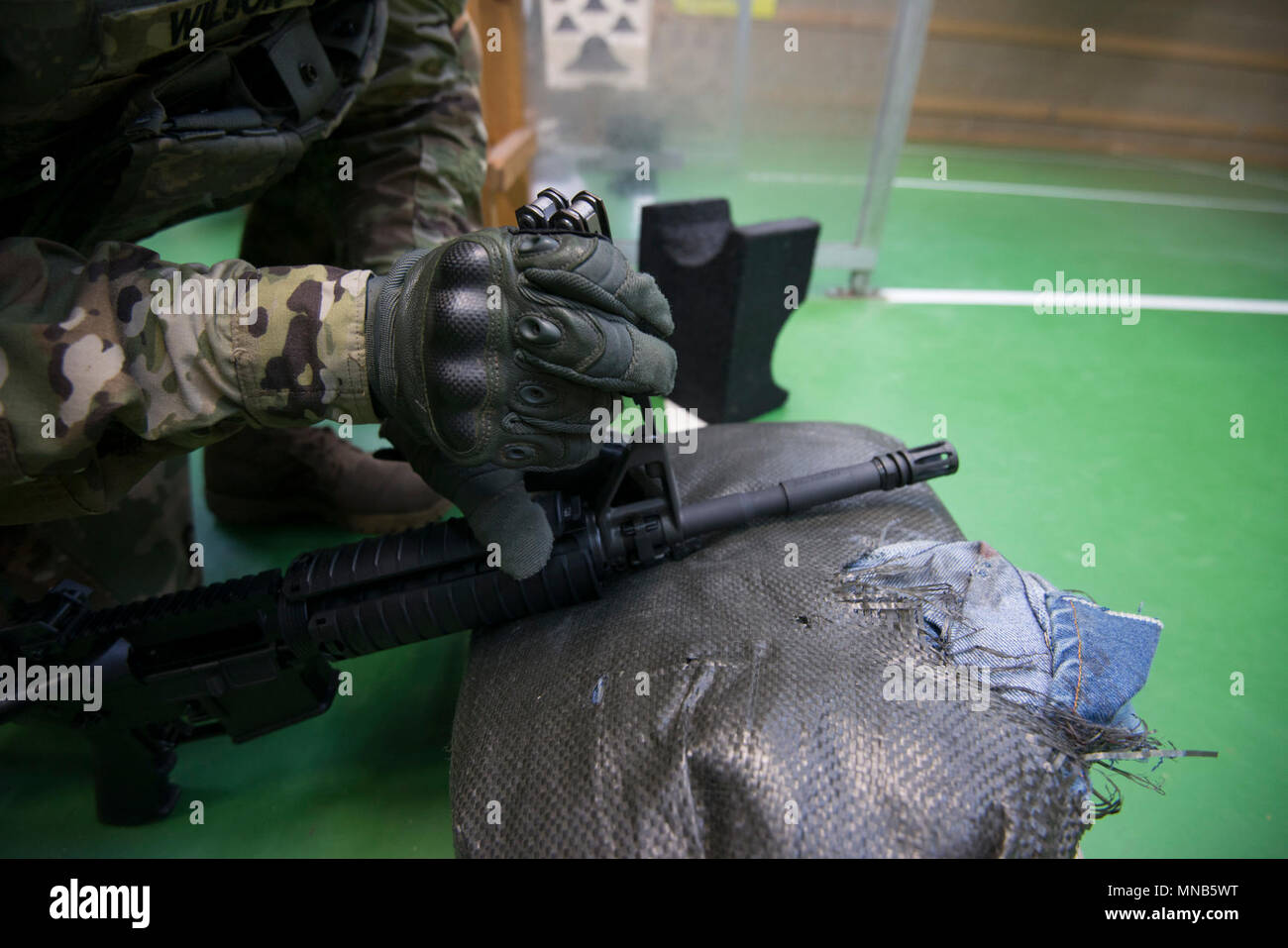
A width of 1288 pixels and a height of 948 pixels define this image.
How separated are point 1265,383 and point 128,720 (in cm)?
287

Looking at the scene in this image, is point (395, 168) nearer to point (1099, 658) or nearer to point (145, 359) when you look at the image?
point (145, 359)

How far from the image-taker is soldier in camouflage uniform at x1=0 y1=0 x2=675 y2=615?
741 mm

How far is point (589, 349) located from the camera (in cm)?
75

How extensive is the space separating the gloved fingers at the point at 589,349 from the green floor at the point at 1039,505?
677 millimetres

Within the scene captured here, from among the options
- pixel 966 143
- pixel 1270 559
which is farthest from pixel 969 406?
pixel 966 143

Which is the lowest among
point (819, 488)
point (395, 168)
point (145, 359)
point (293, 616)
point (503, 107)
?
point (293, 616)

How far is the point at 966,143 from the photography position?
17.8 feet

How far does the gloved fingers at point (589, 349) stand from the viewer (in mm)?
736

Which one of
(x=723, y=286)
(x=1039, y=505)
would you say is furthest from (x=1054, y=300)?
(x=723, y=286)

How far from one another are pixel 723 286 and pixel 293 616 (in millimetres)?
1287

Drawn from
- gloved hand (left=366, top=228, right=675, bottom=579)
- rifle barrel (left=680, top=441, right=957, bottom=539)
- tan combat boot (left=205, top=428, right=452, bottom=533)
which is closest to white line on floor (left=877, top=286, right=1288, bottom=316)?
rifle barrel (left=680, top=441, right=957, bottom=539)

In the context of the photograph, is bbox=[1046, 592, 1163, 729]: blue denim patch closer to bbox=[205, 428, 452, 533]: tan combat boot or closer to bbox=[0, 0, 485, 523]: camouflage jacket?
bbox=[0, 0, 485, 523]: camouflage jacket

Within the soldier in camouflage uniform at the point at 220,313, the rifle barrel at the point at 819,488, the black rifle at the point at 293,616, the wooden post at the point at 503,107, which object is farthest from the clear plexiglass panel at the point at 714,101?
the black rifle at the point at 293,616

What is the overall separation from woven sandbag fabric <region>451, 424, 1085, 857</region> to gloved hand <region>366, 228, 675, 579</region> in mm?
175
